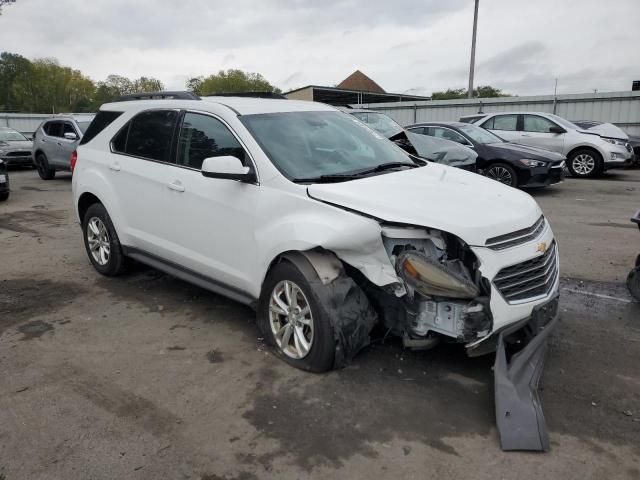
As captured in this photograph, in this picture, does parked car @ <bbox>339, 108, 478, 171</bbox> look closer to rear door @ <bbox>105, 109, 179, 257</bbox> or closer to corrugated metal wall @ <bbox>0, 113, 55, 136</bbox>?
rear door @ <bbox>105, 109, 179, 257</bbox>

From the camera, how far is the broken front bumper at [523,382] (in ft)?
9.37

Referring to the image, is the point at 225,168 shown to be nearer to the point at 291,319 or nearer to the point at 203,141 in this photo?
the point at 203,141

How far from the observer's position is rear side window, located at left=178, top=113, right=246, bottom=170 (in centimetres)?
417

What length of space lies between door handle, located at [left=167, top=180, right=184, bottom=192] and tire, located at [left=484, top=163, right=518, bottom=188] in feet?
25.1

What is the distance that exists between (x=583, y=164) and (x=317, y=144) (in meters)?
11.5

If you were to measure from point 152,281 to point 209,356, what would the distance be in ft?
6.46

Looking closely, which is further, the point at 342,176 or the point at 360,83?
the point at 360,83

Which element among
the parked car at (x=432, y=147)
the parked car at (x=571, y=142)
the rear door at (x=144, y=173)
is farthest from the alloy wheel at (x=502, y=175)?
the rear door at (x=144, y=173)

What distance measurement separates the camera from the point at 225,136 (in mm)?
4223

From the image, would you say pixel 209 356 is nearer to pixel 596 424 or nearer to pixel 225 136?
pixel 225 136

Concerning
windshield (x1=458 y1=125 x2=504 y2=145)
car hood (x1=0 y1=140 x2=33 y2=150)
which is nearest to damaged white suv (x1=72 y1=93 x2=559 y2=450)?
windshield (x1=458 y1=125 x2=504 y2=145)

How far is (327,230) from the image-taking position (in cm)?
339

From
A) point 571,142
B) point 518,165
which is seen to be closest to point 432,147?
point 518,165

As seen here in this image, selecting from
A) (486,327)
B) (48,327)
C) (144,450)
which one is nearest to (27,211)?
(48,327)
